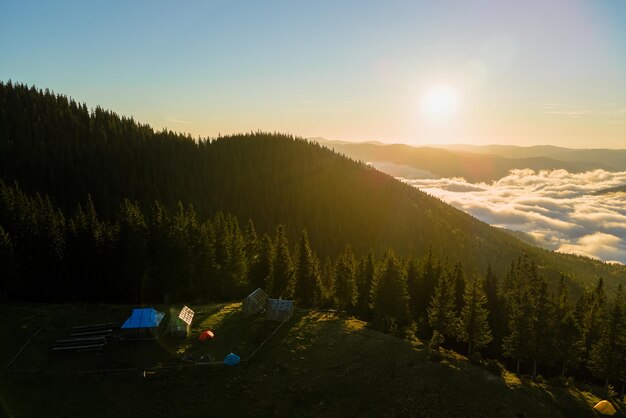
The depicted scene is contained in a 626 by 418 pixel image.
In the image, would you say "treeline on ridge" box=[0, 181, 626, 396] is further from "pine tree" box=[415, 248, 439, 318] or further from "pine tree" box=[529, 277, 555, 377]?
"pine tree" box=[529, 277, 555, 377]

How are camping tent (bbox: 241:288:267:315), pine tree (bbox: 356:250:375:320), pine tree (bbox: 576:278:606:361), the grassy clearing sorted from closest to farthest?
1. the grassy clearing
2. camping tent (bbox: 241:288:267:315)
3. pine tree (bbox: 576:278:606:361)
4. pine tree (bbox: 356:250:375:320)

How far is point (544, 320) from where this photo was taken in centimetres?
5734

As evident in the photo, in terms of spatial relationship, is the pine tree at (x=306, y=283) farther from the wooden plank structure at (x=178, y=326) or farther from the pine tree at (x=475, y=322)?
the pine tree at (x=475, y=322)

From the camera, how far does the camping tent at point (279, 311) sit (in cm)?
6272

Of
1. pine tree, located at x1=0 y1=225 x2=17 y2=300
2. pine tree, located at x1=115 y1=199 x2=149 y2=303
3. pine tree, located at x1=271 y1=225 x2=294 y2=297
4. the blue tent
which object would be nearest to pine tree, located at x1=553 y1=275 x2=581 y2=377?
the blue tent

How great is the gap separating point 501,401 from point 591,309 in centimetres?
4562

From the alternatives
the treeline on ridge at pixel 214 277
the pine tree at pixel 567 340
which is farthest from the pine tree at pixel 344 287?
the pine tree at pixel 567 340

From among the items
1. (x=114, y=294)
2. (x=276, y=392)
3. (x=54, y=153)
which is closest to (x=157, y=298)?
(x=114, y=294)

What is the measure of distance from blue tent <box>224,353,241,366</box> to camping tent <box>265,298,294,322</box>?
13.9 meters

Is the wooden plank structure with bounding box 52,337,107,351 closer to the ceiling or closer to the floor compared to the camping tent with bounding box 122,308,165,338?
closer to the floor

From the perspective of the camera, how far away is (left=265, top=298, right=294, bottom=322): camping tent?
→ 206ft

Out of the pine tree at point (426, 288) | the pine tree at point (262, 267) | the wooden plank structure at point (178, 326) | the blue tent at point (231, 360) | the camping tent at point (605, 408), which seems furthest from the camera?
the pine tree at point (262, 267)

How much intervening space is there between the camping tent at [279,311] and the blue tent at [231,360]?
13.9 m

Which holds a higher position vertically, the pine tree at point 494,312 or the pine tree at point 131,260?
the pine tree at point 131,260
